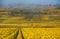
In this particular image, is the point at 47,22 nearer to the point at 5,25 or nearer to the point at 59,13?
the point at 59,13

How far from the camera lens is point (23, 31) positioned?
2.25 m

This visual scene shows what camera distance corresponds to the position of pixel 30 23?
229cm

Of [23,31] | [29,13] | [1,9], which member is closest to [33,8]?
[29,13]

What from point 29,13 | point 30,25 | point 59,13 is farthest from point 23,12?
point 59,13

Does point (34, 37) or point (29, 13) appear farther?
point (29, 13)

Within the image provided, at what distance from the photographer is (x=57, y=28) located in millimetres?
2232

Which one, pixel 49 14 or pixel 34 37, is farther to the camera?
pixel 49 14

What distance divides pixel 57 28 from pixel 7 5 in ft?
3.46

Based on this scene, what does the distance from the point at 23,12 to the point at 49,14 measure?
1.67 feet

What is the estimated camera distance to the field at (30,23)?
220 cm

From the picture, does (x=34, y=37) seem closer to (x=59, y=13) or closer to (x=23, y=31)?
(x=23, y=31)

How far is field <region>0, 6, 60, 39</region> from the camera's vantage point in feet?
7.21

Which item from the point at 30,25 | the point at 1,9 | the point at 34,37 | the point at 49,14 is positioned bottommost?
the point at 34,37

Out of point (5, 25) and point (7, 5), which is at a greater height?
point (7, 5)
